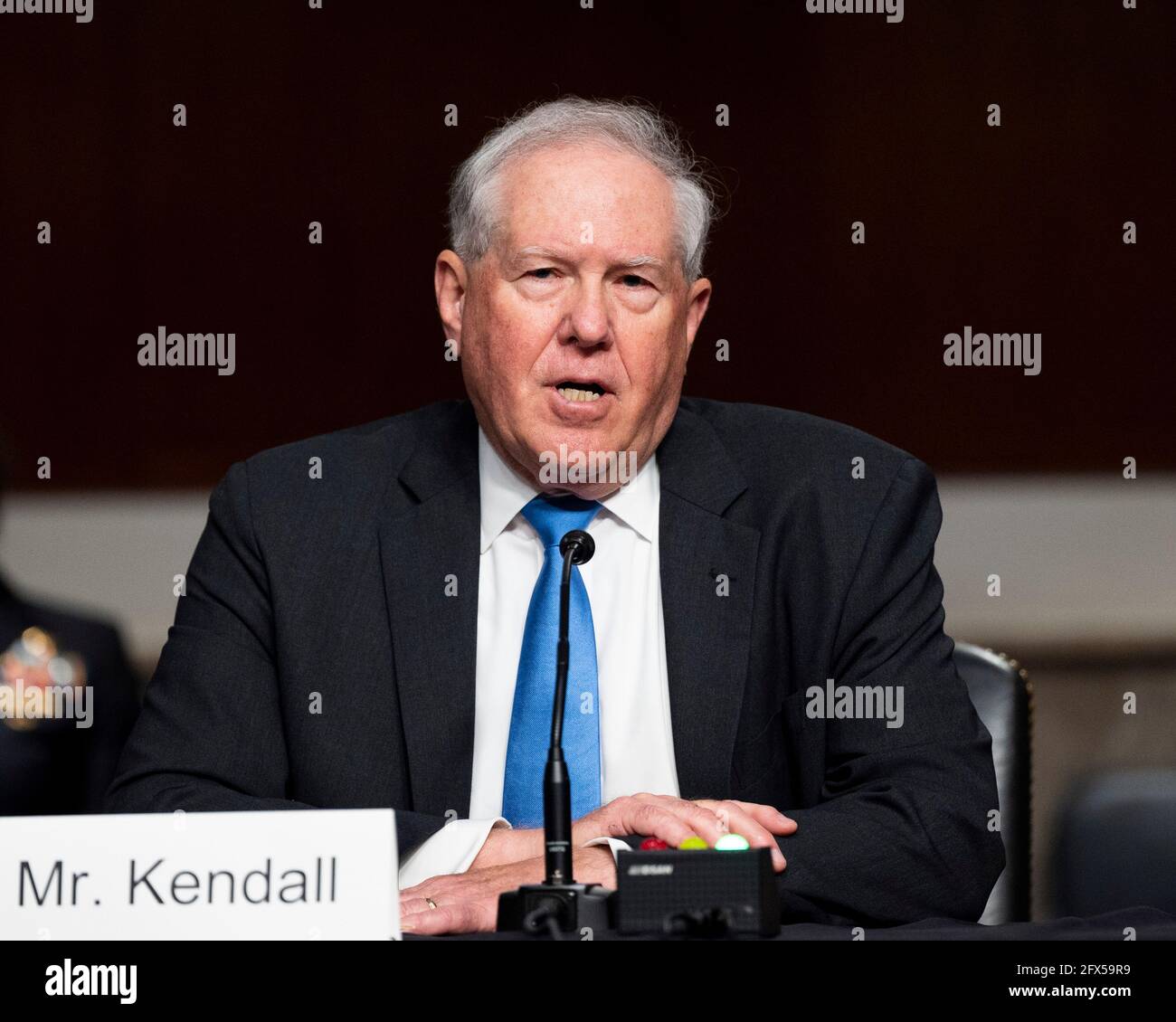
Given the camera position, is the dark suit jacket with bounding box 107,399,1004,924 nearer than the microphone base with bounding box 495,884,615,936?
No

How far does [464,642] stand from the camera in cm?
207

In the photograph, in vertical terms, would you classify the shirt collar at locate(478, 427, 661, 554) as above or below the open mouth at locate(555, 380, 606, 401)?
below

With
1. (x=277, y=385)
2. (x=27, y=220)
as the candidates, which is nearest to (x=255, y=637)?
(x=277, y=385)

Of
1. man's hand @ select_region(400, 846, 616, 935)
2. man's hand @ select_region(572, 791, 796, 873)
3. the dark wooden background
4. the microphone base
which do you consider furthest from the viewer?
the dark wooden background

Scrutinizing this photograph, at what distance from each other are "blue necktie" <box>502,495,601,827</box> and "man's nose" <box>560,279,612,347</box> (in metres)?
0.28

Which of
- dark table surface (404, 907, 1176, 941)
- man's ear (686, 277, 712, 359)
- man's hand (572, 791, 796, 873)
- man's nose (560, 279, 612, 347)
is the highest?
man's ear (686, 277, 712, 359)

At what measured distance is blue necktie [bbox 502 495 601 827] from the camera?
2.00 meters

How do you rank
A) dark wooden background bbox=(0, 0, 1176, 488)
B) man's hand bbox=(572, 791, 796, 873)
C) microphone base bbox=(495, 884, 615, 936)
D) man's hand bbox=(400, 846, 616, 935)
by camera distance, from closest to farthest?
microphone base bbox=(495, 884, 615, 936) → man's hand bbox=(400, 846, 616, 935) → man's hand bbox=(572, 791, 796, 873) → dark wooden background bbox=(0, 0, 1176, 488)

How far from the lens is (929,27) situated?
4.06m

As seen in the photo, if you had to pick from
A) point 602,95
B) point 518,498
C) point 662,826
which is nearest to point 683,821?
point 662,826

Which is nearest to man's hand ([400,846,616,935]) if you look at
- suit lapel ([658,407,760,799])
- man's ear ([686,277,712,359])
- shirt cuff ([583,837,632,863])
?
shirt cuff ([583,837,632,863])

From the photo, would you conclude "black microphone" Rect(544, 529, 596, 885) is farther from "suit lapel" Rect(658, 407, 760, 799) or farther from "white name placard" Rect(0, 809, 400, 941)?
"suit lapel" Rect(658, 407, 760, 799)

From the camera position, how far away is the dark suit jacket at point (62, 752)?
2861mm

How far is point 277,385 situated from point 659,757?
227 cm
